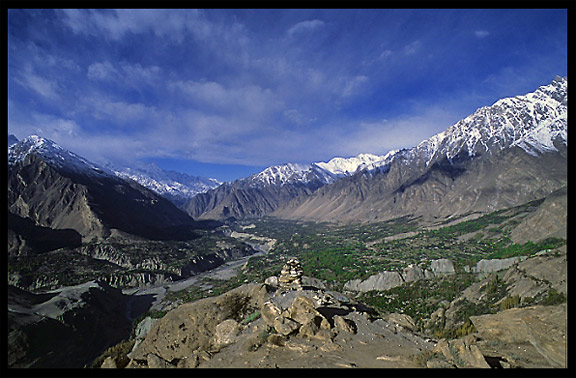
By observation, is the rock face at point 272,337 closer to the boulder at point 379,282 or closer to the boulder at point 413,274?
the boulder at point 379,282

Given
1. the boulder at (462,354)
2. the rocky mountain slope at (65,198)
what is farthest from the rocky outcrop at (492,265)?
the rocky mountain slope at (65,198)

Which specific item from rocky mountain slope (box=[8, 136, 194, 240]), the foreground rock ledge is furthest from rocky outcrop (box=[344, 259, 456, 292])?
rocky mountain slope (box=[8, 136, 194, 240])

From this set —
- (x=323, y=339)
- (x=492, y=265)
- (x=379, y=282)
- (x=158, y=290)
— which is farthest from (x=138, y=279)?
(x=492, y=265)

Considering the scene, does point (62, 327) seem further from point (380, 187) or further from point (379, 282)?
point (380, 187)

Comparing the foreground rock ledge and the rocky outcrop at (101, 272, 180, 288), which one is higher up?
the foreground rock ledge

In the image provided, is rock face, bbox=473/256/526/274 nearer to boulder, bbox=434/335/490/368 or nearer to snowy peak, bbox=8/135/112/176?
boulder, bbox=434/335/490/368
